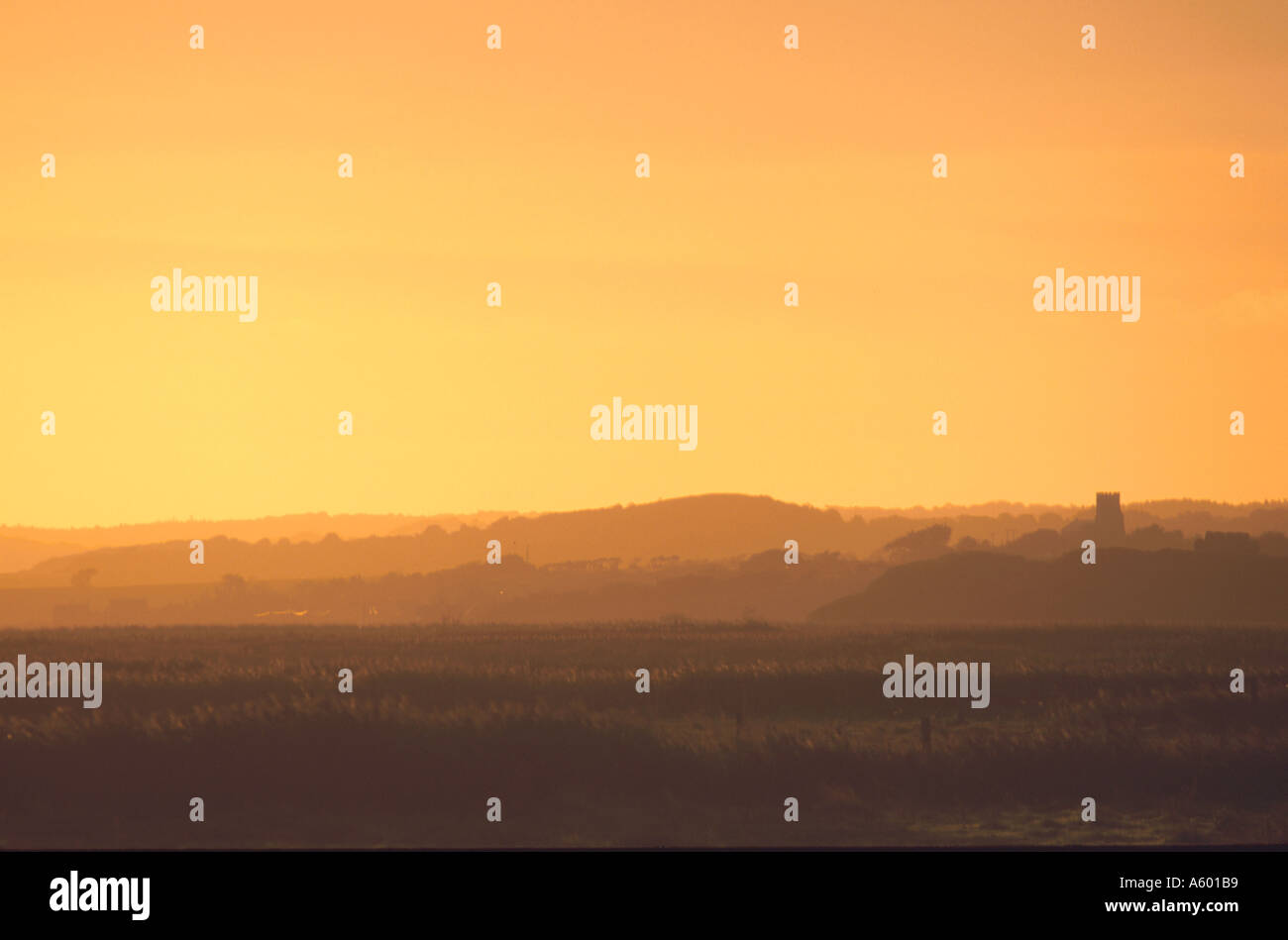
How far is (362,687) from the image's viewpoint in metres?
39.3

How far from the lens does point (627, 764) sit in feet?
94.1

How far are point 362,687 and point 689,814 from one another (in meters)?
16.5

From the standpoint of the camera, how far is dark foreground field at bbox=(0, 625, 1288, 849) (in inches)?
980

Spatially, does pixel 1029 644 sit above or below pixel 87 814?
above

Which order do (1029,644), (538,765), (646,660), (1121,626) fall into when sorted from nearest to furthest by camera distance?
1. (538,765)
2. (646,660)
3. (1029,644)
4. (1121,626)

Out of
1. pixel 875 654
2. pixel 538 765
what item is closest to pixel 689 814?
pixel 538 765

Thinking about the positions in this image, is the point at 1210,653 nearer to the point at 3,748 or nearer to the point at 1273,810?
the point at 1273,810

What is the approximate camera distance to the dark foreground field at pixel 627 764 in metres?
24.9

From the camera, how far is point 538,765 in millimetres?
28359
